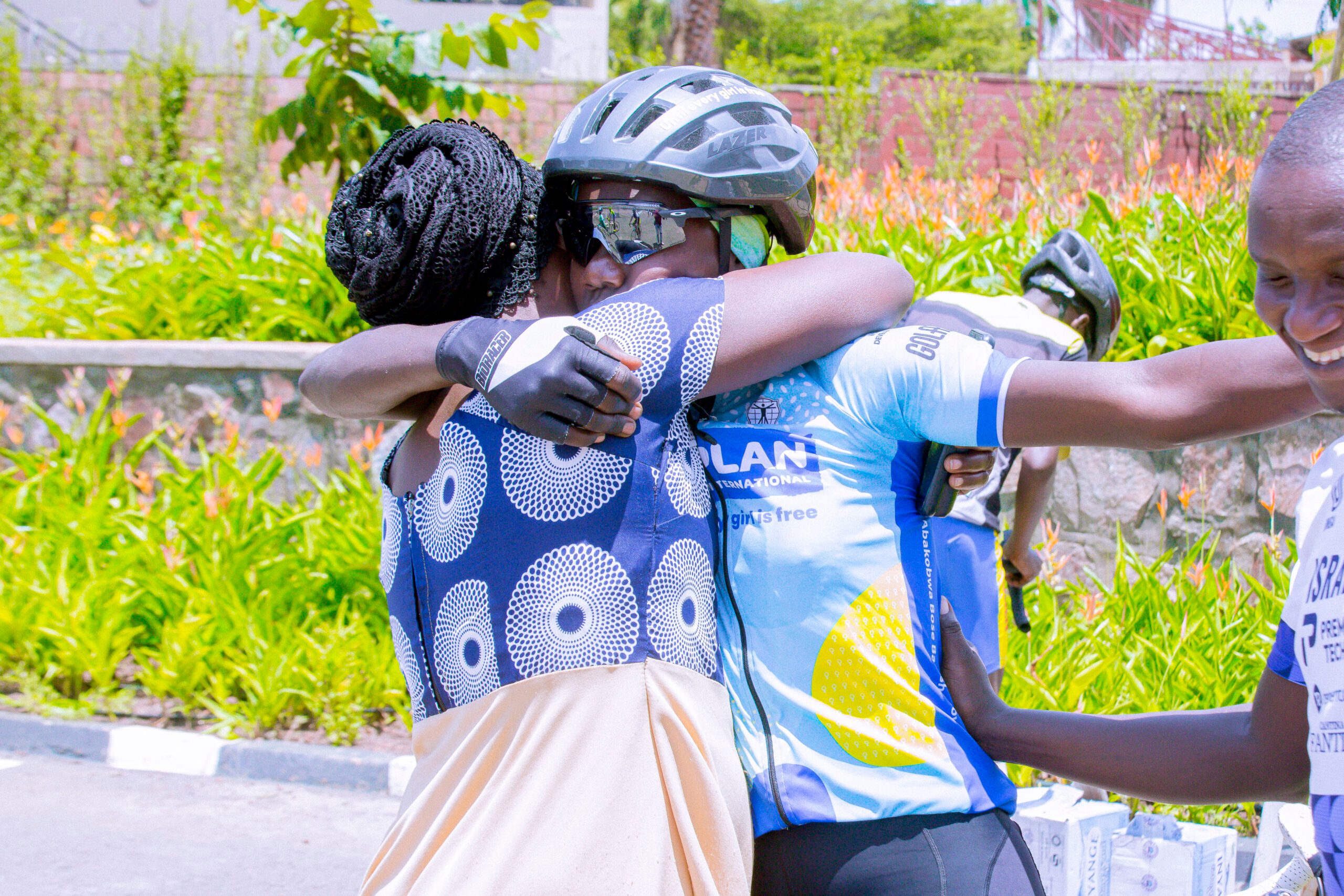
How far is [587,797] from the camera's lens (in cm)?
140

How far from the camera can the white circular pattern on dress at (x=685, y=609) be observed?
145 centimetres

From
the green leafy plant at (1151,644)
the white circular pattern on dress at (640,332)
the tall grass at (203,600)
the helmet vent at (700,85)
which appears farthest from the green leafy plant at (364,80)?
the white circular pattern on dress at (640,332)

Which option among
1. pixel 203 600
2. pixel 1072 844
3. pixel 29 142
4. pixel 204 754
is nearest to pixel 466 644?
pixel 1072 844

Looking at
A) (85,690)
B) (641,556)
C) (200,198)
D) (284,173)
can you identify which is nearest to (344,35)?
(284,173)

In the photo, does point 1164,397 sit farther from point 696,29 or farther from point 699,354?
point 696,29

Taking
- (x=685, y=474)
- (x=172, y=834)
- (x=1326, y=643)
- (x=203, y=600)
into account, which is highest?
(x=685, y=474)

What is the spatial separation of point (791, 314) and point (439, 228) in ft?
1.60

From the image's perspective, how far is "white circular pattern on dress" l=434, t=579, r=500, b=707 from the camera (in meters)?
1.47

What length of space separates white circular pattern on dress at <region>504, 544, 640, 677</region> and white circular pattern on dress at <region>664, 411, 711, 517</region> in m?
0.13

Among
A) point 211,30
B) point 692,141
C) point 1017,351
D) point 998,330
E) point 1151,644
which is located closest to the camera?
point 692,141

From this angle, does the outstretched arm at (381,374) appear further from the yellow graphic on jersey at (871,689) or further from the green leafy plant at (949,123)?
the green leafy plant at (949,123)

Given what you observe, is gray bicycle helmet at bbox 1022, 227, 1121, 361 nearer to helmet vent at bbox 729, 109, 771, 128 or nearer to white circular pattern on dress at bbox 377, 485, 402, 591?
helmet vent at bbox 729, 109, 771, 128

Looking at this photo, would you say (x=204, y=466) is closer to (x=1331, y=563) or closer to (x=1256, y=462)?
(x=1256, y=462)

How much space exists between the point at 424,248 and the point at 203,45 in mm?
19480
